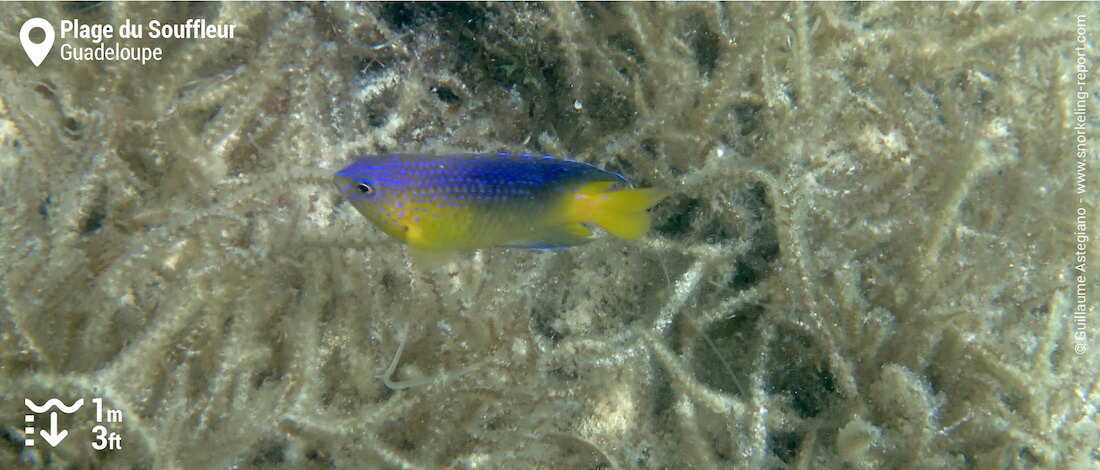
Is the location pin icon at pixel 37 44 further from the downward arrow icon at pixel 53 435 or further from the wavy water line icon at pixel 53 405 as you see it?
the downward arrow icon at pixel 53 435

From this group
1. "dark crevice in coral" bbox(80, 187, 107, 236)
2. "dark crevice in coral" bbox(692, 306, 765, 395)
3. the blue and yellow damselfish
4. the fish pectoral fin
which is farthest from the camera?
"dark crevice in coral" bbox(692, 306, 765, 395)

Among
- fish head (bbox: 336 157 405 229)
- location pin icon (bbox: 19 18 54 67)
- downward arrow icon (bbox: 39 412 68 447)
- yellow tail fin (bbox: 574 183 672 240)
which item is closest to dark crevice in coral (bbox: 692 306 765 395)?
yellow tail fin (bbox: 574 183 672 240)

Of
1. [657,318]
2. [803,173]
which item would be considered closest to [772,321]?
[657,318]

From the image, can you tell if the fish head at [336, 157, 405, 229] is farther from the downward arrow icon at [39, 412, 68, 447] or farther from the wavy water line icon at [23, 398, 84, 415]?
the downward arrow icon at [39, 412, 68, 447]

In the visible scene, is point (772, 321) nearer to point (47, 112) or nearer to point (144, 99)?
point (144, 99)

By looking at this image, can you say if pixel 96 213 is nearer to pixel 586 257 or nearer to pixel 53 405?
pixel 53 405
